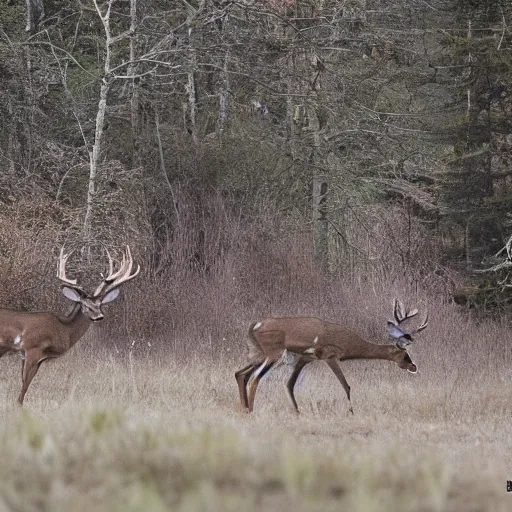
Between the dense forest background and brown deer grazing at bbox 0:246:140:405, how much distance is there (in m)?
4.74

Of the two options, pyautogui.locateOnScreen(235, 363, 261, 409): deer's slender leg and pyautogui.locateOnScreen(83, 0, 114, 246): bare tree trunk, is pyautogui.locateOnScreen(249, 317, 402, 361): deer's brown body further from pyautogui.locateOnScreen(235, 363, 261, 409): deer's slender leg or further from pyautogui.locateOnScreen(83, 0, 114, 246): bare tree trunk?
pyautogui.locateOnScreen(83, 0, 114, 246): bare tree trunk

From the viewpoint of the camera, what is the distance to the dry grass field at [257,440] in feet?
15.6

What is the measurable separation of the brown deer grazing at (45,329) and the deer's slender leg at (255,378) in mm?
1913

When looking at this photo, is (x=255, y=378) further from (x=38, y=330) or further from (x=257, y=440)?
(x=257, y=440)

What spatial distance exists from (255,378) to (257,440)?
22.0 feet

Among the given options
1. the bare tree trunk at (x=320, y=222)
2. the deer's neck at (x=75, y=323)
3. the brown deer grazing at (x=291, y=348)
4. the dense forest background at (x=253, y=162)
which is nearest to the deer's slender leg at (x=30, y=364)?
the deer's neck at (x=75, y=323)

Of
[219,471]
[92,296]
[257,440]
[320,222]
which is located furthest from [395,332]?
[219,471]

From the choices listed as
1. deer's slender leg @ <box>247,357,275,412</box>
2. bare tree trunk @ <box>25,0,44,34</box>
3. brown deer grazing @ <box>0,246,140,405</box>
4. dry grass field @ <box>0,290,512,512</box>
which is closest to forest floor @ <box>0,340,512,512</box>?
dry grass field @ <box>0,290,512,512</box>

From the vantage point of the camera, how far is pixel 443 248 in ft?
76.0

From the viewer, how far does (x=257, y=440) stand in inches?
252

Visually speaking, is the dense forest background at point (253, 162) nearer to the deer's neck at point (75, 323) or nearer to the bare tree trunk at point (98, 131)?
the bare tree trunk at point (98, 131)

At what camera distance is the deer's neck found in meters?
13.7

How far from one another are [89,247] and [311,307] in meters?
3.79

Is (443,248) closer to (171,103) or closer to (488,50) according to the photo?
(488,50)
